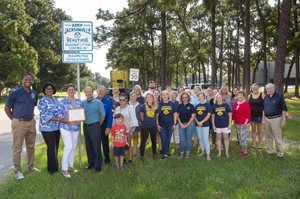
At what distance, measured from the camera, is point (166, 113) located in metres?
→ 8.85

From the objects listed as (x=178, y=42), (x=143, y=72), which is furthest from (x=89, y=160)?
Result: (x=143, y=72)

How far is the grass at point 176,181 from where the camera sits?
6016mm

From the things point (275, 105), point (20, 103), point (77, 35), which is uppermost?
point (77, 35)

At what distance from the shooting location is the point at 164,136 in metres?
8.91

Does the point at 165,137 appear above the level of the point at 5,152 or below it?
above

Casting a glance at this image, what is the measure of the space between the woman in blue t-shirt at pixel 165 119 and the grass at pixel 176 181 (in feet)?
1.80

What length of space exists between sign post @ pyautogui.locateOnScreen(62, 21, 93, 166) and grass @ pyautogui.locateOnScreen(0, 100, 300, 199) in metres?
2.32

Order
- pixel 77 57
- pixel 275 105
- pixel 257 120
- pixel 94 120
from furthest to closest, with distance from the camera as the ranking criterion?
1. pixel 257 120
2. pixel 275 105
3. pixel 77 57
4. pixel 94 120

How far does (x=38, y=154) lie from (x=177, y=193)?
17.3 ft

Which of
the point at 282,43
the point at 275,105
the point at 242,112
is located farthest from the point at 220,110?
the point at 282,43

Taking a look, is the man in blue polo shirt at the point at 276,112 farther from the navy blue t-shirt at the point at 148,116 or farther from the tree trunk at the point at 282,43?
the tree trunk at the point at 282,43

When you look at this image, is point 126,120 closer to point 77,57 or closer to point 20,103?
point 77,57

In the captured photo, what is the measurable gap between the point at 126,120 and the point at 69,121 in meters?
1.65

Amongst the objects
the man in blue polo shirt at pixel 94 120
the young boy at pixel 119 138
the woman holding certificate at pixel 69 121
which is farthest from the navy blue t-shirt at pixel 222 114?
the woman holding certificate at pixel 69 121
